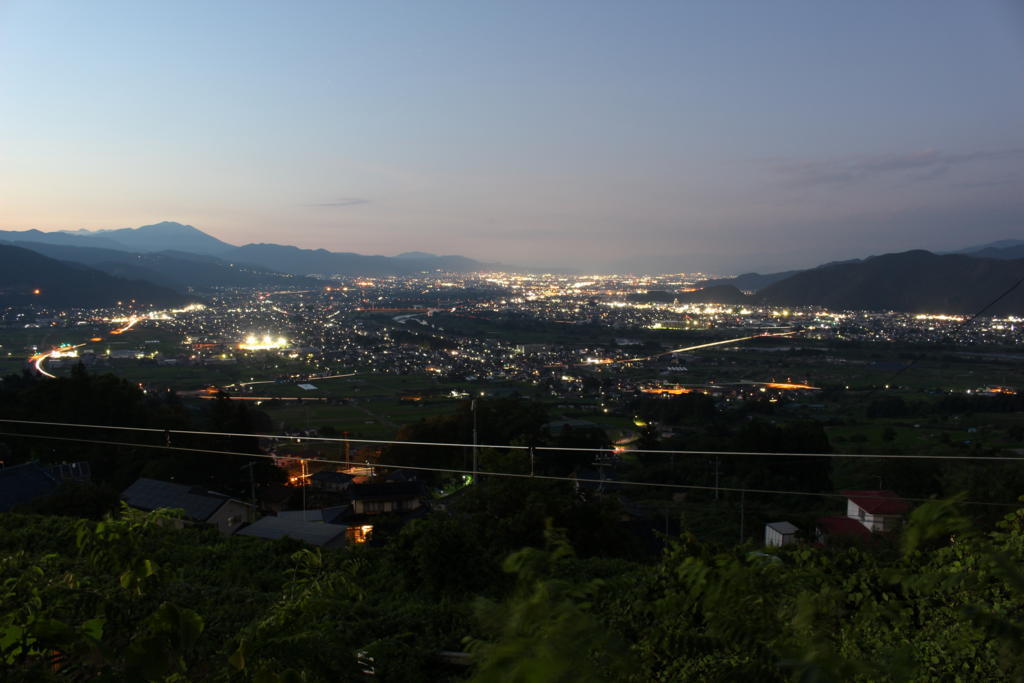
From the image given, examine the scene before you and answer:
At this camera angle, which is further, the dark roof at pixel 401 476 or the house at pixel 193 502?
the dark roof at pixel 401 476

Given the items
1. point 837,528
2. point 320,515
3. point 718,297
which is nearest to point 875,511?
point 837,528

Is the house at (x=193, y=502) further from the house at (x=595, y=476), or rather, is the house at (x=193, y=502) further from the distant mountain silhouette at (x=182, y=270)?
the distant mountain silhouette at (x=182, y=270)

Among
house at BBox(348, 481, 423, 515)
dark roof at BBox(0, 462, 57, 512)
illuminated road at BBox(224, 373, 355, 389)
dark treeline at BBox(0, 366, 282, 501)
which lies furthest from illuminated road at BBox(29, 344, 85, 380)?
house at BBox(348, 481, 423, 515)

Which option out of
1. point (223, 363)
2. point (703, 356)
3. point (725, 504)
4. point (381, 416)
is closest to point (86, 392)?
point (381, 416)

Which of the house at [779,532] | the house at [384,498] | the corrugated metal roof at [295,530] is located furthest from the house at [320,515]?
the house at [779,532]

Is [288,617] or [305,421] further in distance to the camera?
Result: [305,421]

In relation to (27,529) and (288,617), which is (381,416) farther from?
(288,617)

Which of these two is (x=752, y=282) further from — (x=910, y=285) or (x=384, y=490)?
(x=384, y=490)
